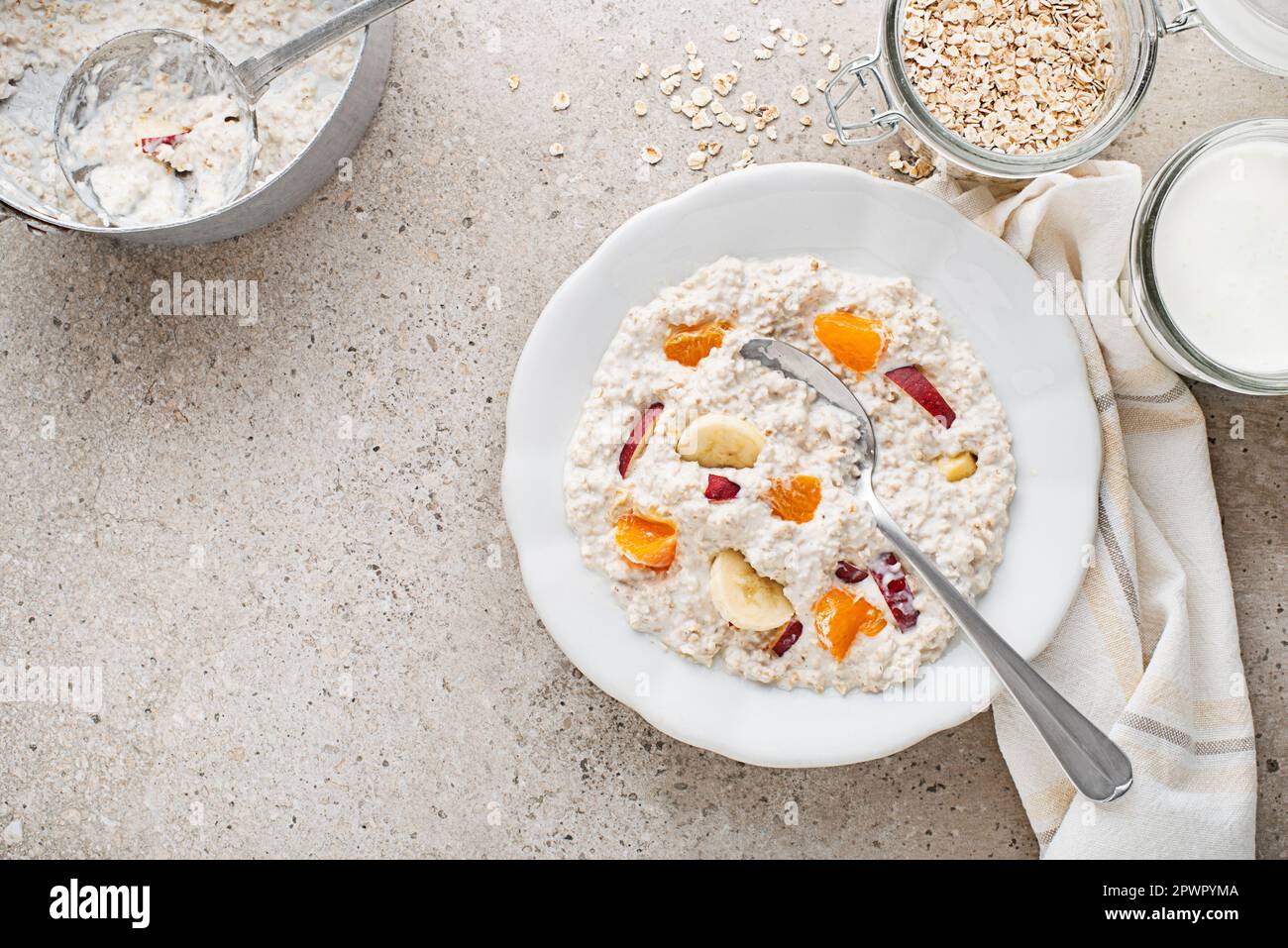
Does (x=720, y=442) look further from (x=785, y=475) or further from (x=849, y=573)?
(x=849, y=573)

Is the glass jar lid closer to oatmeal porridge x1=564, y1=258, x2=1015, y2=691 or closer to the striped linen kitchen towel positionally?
the striped linen kitchen towel

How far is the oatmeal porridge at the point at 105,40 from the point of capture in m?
1.47

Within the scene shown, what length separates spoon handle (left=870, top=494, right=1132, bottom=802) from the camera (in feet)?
4.28

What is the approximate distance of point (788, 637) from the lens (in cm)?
139

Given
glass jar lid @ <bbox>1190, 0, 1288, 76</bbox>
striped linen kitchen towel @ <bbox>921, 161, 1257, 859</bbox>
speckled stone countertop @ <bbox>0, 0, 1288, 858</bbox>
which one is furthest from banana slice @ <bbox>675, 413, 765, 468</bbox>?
glass jar lid @ <bbox>1190, 0, 1288, 76</bbox>

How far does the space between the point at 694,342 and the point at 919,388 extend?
0.33 m

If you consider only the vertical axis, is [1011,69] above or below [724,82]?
above

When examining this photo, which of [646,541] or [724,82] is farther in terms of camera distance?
[724,82]

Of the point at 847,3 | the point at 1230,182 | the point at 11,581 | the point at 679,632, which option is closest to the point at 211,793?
the point at 11,581

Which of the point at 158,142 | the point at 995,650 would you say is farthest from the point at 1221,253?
the point at 158,142

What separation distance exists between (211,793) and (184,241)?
0.86 metres

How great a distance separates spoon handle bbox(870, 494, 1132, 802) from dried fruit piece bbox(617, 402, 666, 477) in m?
0.33

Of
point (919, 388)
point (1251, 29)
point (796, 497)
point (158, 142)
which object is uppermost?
point (1251, 29)
